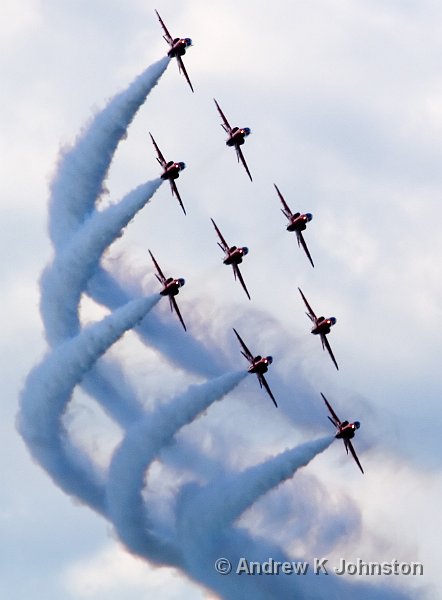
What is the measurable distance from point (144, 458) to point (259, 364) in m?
9.31

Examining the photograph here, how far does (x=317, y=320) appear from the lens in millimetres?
157875

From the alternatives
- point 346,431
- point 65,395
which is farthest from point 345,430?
point 65,395

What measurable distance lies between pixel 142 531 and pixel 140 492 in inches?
93.7

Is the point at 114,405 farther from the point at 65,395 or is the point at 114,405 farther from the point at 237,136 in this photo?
the point at 237,136

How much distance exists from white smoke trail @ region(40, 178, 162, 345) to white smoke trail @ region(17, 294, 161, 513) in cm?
147

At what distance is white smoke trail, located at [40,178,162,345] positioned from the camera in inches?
6073

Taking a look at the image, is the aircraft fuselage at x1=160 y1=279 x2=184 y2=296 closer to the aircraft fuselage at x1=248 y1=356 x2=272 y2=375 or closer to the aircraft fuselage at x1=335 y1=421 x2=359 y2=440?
the aircraft fuselage at x1=248 y1=356 x2=272 y2=375

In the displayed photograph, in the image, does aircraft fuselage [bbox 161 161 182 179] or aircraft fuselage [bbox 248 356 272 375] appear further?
aircraft fuselage [bbox 161 161 182 179]

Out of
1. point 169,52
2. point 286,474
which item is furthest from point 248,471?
point 169,52

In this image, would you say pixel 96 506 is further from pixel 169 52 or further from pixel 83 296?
pixel 169 52

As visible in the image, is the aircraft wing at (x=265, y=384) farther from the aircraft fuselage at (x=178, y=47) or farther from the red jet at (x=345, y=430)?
the aircraft fuselage at (x=178, y=47)

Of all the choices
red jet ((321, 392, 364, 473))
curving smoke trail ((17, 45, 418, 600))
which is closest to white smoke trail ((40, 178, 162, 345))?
curving smoke trail ((17, 45, 418, 600))

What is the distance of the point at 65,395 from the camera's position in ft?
500

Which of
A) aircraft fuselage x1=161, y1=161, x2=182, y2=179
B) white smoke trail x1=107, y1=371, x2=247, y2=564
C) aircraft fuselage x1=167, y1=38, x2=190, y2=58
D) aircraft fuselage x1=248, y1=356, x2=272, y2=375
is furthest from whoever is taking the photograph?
aircraft fuselage x1=161, y1=161, x2=182, y2=179
